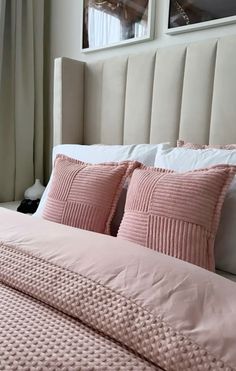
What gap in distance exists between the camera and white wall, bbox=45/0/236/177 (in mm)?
1885

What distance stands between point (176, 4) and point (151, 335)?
5.55 ft

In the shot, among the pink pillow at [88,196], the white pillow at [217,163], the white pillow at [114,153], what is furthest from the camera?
the white pillow at [114,153]

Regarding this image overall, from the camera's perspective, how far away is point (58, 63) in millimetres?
2119

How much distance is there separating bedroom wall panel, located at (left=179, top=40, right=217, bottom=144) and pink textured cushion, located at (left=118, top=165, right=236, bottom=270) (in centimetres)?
61

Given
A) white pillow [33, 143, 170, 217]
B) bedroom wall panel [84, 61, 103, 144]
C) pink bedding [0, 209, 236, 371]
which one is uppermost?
bedroom wall panel [84, 61, 103, 144]

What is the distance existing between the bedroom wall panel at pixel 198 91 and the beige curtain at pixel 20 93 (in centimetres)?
119

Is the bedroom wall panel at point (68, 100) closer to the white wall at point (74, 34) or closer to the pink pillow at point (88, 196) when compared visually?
the white wall at point (74, 34)

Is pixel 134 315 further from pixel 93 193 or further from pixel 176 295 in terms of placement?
pixel 93 193

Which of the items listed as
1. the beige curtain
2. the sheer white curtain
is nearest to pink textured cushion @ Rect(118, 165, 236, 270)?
the sheer white curtain

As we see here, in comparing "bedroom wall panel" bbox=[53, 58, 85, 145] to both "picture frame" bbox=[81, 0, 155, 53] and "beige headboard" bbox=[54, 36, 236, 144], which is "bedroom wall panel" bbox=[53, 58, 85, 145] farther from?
"picture frame" bbox=[81, 0, 155, 53]

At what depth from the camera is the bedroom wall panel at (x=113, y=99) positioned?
201 cm

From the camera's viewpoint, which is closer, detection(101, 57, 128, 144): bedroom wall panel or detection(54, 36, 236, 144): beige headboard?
detection(54, 36, 236, 144): beige headboard

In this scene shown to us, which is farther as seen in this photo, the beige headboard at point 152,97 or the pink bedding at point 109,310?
the beige headboard at point 152,97

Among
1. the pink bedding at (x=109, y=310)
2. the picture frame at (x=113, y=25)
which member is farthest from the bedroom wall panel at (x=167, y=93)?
the pink bedding at (x=109, y=310)
